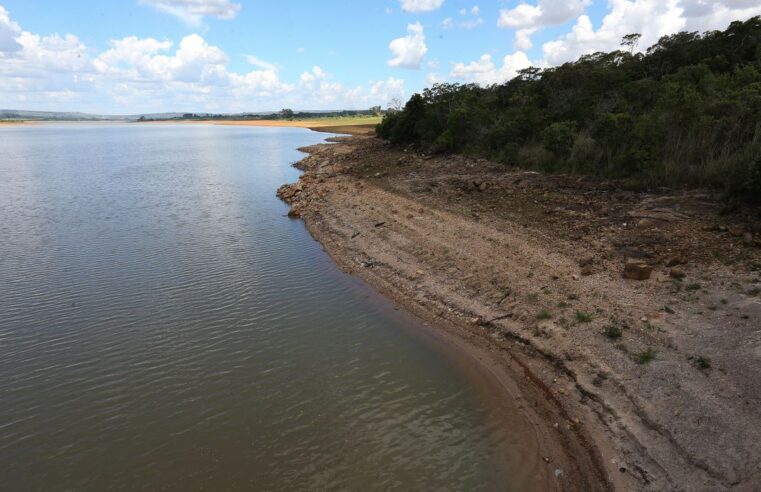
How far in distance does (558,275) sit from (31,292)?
54.3 ft

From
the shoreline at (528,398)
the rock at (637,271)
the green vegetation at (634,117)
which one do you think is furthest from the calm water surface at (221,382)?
the green vegetation at (634,117)

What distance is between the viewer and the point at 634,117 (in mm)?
24219

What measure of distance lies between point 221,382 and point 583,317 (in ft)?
27.9

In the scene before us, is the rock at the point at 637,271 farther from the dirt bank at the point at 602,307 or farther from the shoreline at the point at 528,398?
the shoreline at the point at 528,398

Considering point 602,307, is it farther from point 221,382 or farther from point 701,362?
point 221,382

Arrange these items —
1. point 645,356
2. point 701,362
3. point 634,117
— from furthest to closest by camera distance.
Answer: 1. point 634,117
2. point 645,356
3. point 701,362

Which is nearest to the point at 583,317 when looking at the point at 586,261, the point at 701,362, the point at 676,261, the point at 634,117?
the point at 701,362

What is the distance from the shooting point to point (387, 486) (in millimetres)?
7238

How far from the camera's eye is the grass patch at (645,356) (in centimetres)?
912

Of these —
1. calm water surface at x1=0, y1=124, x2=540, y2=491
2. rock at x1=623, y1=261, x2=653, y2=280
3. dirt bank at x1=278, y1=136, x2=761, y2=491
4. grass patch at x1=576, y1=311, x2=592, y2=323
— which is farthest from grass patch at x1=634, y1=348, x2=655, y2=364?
rock at x1=623, y1=261, x2=653, y2=280

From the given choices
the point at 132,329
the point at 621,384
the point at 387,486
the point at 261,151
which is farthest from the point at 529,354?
the point at 261,151

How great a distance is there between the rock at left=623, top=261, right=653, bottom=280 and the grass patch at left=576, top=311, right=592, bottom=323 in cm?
235

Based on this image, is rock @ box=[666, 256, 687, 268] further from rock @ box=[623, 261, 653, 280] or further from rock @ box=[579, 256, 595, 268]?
rock @ box=[579, 256, 595, 268]

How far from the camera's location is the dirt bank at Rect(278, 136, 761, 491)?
24.4 feet
